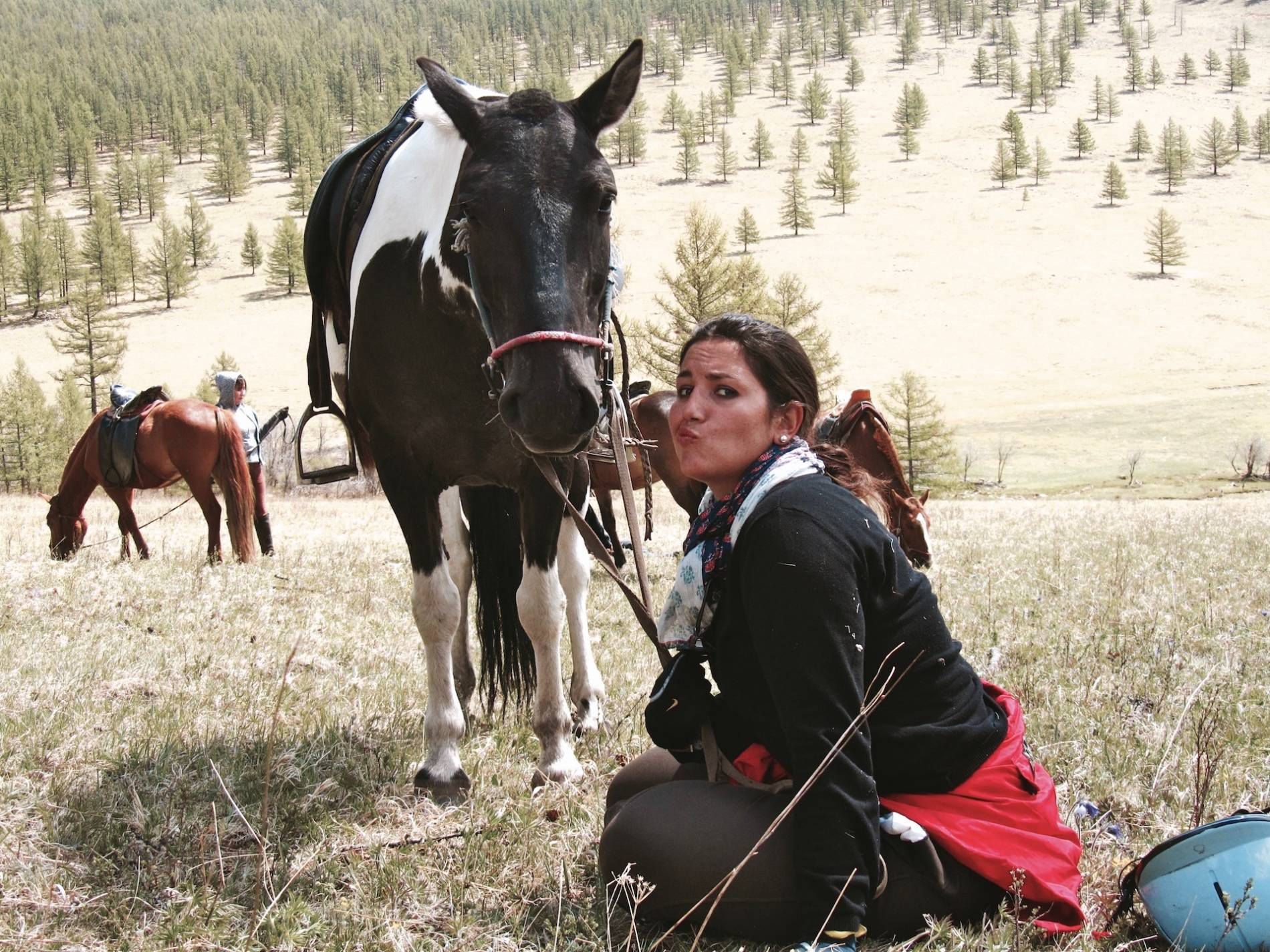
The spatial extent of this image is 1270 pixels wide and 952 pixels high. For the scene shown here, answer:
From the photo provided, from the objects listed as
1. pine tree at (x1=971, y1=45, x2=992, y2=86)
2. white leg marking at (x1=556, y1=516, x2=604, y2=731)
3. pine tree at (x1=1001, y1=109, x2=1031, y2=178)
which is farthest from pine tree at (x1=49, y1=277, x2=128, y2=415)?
pine tree at (x1=971, y1=45, x2=992, y2=86)

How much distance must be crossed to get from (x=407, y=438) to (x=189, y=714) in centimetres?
173

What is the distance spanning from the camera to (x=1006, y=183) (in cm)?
10612

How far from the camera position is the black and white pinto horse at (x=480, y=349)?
10.5ft

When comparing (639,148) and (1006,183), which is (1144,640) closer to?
(1006,183)

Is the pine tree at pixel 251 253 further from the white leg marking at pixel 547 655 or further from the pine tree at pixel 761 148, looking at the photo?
the white leg marking at pixel 547 655

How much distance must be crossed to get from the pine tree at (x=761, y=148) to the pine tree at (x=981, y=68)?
50.1 meters

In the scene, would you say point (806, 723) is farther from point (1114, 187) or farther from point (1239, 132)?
point (1239, 132)

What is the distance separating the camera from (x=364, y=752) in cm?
427

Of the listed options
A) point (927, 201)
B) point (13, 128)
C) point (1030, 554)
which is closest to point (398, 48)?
point (13, 128)

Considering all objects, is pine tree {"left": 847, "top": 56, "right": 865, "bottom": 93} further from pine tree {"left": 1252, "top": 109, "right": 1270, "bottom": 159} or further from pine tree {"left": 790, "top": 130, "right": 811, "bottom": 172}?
pine tree {"left": 1252, "top": 109, "right": 1270, "bottom": 159}

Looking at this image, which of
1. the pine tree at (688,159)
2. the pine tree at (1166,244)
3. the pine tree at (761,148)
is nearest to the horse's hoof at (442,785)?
the pine tree at (1166,244)

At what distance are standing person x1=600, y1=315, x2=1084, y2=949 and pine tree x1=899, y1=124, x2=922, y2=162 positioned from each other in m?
126

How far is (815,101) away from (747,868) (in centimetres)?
14678

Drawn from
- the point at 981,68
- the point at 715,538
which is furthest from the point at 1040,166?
the point at 715,538
